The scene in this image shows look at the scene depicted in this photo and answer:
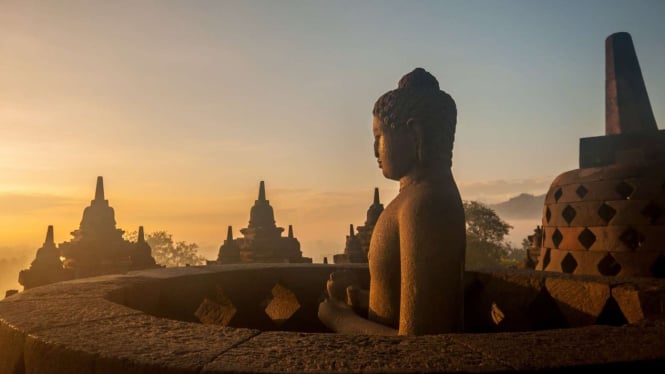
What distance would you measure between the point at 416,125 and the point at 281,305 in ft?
7.93

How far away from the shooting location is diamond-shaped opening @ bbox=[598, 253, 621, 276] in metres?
4.25

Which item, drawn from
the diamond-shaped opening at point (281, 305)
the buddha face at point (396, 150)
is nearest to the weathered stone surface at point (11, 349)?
the buddha face at point (396, 150)

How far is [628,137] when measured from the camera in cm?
525

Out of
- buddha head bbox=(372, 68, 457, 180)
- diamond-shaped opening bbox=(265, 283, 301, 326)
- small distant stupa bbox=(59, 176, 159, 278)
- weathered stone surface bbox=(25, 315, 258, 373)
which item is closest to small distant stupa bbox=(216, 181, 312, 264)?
small distant stupa bbox=(59, 176, 159, 278)

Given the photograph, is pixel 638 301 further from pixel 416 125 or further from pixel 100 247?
pixel 100 247

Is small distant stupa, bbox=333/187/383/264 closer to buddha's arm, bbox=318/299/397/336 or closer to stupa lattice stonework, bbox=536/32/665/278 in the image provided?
stupa lattice stonework, bbox=536/32/665/278

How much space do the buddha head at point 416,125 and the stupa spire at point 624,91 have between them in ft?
15.9

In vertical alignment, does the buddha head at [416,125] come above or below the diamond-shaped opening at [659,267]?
above

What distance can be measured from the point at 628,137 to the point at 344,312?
4.58m

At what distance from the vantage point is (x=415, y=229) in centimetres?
237

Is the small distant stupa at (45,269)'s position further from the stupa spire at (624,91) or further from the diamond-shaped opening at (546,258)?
the stupa spire at (624,91)

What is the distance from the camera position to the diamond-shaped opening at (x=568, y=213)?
15.4ft

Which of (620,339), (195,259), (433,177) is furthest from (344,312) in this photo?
(195,259)

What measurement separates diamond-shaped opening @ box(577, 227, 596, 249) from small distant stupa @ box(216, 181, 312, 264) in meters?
12.8
